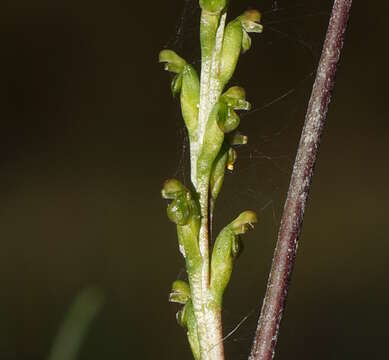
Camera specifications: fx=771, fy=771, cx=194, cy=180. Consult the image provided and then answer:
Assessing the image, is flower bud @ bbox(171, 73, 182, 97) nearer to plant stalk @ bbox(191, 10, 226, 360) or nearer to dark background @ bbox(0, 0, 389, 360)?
plant stalk @ bbox(191, 10, 226, 360)

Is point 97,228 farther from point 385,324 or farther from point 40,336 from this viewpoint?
point 385,324

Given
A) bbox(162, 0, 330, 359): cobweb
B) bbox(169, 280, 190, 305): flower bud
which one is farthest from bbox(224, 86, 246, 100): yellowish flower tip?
bbox(162, 0, 330, 359): cobweb

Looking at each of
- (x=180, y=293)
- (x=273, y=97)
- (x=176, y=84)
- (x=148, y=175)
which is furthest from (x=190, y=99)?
(x=148, y=175)

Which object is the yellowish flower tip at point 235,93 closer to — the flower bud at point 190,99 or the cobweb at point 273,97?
the flower bud at point 190,99

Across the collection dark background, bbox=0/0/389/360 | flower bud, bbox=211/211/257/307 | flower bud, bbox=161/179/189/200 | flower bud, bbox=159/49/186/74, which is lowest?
dark background, bbox=0/0/389/360

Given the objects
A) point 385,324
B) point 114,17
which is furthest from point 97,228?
point 385,324
